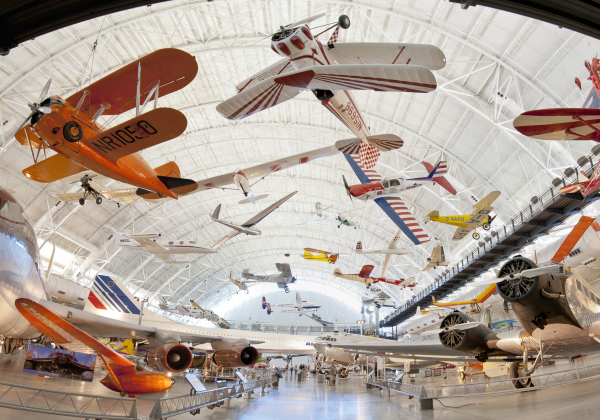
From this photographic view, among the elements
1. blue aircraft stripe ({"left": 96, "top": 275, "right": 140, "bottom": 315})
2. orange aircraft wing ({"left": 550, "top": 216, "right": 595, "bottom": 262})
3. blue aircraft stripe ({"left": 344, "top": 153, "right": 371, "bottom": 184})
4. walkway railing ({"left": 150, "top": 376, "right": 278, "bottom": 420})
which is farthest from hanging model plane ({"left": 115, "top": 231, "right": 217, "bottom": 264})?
orange aircraft wing ({"left": 550, "top": 216, "right": 595, "bottom": 262})

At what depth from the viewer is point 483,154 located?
81.4 ft

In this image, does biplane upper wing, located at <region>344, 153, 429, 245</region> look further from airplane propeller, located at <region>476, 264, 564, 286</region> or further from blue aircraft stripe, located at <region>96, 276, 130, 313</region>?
blue aircraft stripe, located at <region>96, 276, 130, 313</region>

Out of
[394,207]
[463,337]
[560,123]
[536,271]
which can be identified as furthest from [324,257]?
[560,123]

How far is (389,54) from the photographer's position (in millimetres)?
8023

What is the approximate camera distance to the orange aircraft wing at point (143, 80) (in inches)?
276

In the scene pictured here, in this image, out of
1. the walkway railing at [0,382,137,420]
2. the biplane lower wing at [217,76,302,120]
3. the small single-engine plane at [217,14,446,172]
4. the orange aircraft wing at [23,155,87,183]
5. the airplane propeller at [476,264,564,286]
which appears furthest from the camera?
the airplane propeller at [476,264,564,286]

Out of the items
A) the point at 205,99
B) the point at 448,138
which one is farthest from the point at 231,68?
the point at 448,138

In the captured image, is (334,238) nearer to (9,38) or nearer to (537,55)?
(537,55)

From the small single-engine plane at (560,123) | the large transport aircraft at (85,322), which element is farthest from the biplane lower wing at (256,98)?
the large transport aircraft at (85,322)

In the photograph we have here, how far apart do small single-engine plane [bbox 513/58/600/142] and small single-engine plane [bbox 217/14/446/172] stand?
1.75m

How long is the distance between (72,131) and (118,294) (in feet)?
30.2

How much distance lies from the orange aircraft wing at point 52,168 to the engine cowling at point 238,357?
8.95 meters

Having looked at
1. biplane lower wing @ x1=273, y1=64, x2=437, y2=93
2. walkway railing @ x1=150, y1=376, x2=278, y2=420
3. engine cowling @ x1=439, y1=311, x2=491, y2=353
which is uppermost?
biplane lower wing @ x1=273, y1=64, x2=437, y2=93

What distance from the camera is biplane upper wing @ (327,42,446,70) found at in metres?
7.47
